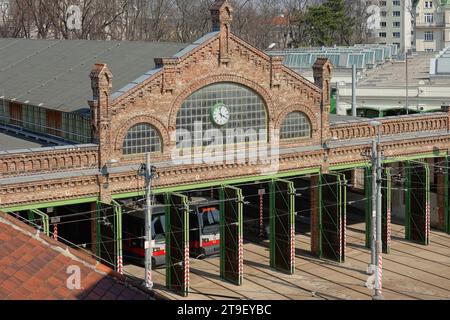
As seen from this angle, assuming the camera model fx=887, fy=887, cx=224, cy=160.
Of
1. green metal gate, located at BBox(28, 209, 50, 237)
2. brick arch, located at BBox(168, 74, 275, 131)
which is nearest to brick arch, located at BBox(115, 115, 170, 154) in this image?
brick arch, located at BBox(168, 74, 275, 131)

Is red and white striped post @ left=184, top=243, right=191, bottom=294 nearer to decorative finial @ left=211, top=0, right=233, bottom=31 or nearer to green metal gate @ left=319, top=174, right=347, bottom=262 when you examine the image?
green metal gate @ left=319, top=174, right=347, bottom=262

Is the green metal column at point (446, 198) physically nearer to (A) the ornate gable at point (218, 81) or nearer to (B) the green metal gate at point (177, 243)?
(A) the ornate gable at point (218, 81)

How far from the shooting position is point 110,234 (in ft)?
112

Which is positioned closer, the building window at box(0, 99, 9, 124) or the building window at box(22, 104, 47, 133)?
the building window at box(22, 104, 47, 133)

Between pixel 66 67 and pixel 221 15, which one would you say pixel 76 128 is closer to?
pixel 221 15

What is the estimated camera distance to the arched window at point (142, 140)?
35594 mm

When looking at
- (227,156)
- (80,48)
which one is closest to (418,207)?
(227,156)

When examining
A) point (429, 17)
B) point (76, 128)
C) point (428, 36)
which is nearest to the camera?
point (76, 128)

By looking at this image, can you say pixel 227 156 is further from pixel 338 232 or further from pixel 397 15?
pixel 397 15

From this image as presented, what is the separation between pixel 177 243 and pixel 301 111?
9.27 meters

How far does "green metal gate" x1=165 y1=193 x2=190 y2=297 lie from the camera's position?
34.8m

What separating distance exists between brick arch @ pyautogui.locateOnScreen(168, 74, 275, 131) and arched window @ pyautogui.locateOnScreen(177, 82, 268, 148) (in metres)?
0.20

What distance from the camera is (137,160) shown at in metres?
35.8

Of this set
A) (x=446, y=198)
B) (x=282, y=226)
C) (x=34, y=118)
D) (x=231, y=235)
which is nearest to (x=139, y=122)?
(x=231, y=235)
